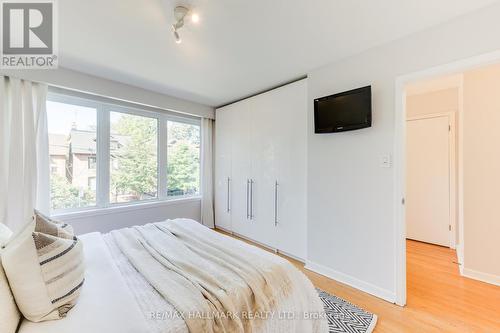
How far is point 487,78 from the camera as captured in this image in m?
2.47

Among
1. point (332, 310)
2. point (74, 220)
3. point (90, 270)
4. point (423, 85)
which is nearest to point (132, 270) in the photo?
point (90, 270)

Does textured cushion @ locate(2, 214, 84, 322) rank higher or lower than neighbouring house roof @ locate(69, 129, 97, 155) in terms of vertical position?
lower

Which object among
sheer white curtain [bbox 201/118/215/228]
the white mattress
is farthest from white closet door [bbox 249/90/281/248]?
the white mattress

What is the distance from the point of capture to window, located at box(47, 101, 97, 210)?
8.82 feet

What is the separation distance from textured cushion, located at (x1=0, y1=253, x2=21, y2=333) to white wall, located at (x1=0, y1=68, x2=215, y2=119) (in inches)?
96.3

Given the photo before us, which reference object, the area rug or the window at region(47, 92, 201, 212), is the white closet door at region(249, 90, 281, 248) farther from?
the window at region(47, 92, 201, 212)

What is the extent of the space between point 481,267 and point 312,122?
2.44 meters

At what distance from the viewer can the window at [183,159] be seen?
3846 millimetres

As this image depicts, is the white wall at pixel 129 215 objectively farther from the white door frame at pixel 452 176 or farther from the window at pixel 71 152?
the white door frame at pixel 452 176

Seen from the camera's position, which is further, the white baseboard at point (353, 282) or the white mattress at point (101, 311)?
the white baseboard at point (353, 282)

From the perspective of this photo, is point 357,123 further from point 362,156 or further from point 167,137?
point 167,137

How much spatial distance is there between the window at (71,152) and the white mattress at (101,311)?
6.57 ft

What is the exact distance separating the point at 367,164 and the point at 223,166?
2.56 meters

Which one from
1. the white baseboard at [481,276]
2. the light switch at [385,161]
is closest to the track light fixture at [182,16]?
the light switch at [385,161]
